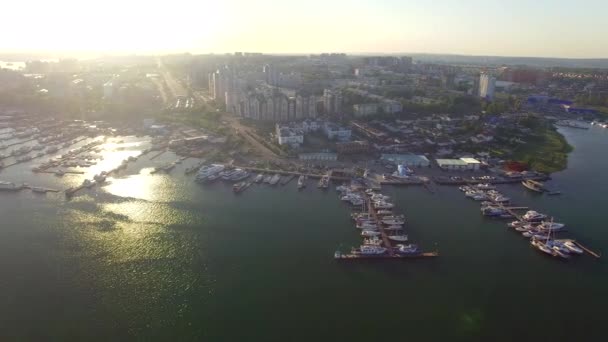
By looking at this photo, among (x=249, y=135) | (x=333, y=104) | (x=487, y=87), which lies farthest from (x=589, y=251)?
(x=487, y=87)

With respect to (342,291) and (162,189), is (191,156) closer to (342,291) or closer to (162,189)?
(162,189)

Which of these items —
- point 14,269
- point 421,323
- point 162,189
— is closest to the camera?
point 421,323

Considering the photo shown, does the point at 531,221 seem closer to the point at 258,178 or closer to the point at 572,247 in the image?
the point at 572,247

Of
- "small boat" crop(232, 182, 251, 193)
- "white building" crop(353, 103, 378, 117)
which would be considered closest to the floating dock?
"small boat" crop(232, 182, 251, 193)

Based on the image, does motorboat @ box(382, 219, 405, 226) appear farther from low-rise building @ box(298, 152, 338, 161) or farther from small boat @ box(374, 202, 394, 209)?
low-rise building @ box(298, 152, 338, 161)

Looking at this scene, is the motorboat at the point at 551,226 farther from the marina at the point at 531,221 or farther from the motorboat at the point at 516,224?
Result: the motorboat at the point at 516,224

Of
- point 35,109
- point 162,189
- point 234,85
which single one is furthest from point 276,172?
point 35,109

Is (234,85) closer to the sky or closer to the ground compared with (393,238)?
closer to the sky
